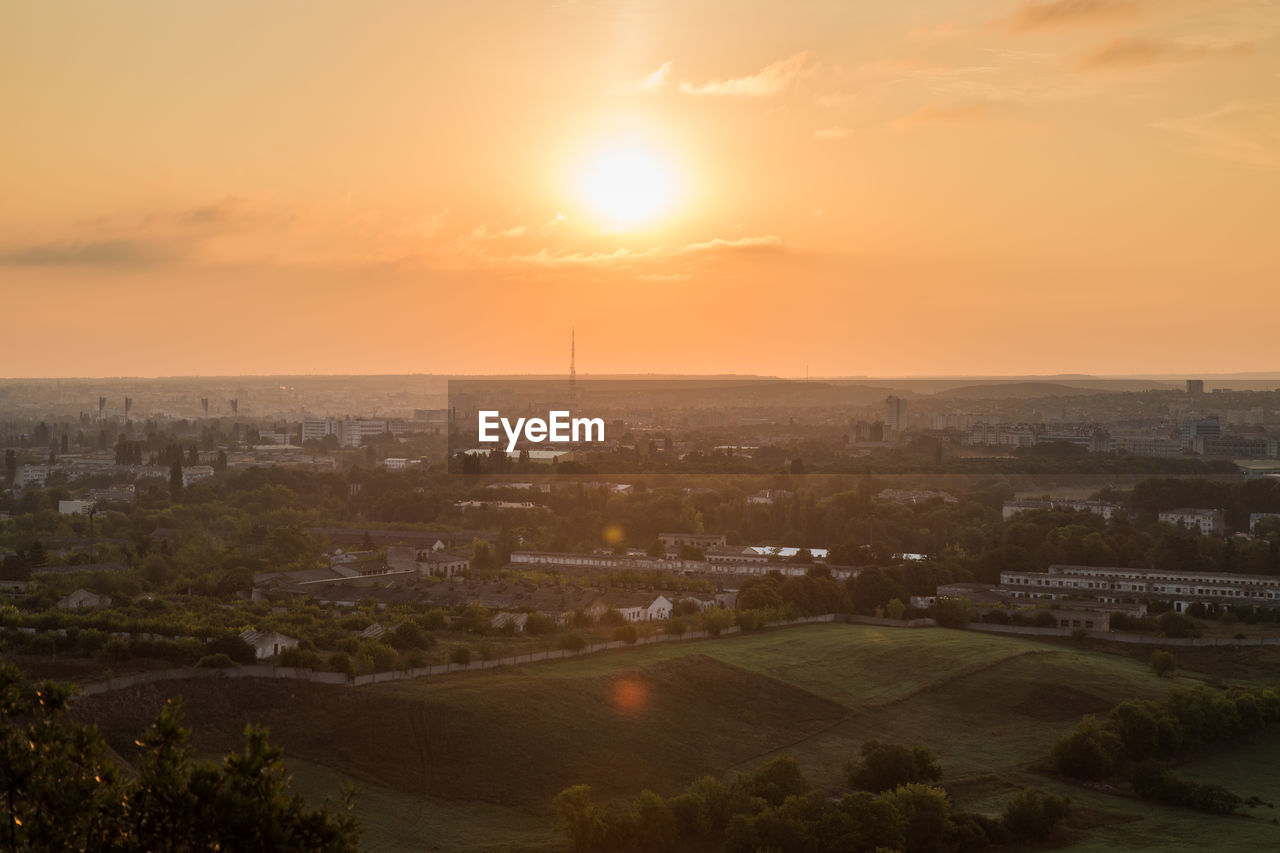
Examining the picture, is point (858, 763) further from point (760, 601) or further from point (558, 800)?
point (760, 601)

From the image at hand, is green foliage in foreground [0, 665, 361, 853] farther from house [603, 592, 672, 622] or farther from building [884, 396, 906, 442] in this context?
building [884, 396, 906, 442]

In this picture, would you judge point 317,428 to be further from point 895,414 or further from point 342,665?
point 342,665

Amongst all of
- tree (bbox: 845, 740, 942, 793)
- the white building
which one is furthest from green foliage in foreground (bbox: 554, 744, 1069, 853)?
the white building

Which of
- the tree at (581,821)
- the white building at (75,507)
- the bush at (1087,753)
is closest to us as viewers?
the tree at (581,821)

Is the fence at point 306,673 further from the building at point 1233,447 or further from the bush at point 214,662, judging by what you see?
the building at point 1233,447

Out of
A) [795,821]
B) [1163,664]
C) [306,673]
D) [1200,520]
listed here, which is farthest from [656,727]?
[1200,520]

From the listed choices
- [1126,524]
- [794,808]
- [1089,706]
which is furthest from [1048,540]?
[794,808]

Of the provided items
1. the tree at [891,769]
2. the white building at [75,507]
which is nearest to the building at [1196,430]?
the white building at [75,507]
